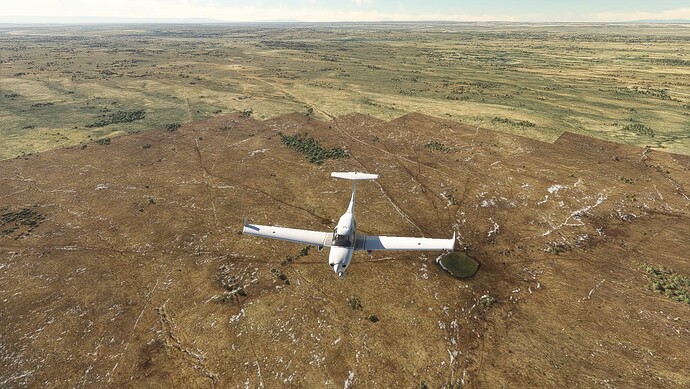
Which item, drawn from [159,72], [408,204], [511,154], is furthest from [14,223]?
[159,72]

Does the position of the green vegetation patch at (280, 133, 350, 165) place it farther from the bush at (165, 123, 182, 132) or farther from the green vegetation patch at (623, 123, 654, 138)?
the green vegetation patch at (623, 123, 654, 138)

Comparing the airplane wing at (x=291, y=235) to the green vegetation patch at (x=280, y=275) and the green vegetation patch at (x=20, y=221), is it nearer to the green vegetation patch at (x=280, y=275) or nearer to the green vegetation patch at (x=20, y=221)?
the green vegetation patch at (x=280, y=275)

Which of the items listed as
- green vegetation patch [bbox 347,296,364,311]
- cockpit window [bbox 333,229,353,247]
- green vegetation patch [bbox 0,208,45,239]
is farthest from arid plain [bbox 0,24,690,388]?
cockpit window [bbox 333,229,353,247]

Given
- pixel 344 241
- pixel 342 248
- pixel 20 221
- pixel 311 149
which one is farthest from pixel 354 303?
pixel 20 221

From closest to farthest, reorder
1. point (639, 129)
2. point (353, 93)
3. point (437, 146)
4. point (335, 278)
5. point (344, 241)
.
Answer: point (344, 241), point (335, 278), point (437, 146), point (639, 129), point (353, 93)

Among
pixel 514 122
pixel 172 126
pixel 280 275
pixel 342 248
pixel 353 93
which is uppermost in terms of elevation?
pixel 353 93

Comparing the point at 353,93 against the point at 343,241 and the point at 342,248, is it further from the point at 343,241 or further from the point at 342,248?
the point at 342,248

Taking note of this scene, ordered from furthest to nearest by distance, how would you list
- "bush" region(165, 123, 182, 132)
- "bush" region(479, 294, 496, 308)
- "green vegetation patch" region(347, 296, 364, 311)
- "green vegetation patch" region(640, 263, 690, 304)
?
"bush" region(165, 123, 182, 132), "green vegetation patch" region(640, 263, 690, 304), "bush" region(479, 294, 496, 308), "green vegetation patch" region(347, 296, 364, 311)
